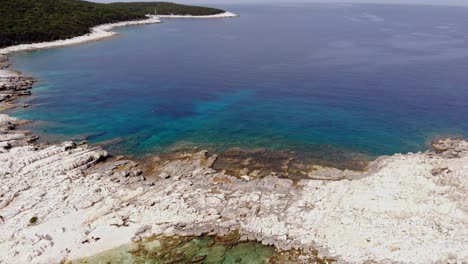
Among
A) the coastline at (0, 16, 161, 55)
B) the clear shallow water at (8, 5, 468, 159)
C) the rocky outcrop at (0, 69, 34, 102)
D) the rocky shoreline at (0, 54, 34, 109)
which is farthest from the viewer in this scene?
the coastline at (0, 16, 161, 55)

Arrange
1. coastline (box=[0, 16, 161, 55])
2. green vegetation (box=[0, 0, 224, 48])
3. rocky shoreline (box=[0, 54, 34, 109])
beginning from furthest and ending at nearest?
green vegetation (box=[0, 0, 224, 48]) < coastline (box=[0, 16, 161, 55]) < rocky shoreline (box=[0, 54, 34, 109])

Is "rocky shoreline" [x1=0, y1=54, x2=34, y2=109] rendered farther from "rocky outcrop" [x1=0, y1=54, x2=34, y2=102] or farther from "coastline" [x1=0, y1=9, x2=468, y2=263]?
"coastline" [x1=0, y1=9, x2=468, y2=263]

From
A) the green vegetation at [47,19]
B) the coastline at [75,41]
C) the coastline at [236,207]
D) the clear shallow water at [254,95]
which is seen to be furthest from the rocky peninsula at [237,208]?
→ the green vegetation at [47,19]

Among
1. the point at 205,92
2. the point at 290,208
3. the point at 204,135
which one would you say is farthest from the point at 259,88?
the point at 290,208

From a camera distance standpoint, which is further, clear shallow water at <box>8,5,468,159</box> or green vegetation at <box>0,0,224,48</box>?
green vegetation at <box>0,0,224,48</box>

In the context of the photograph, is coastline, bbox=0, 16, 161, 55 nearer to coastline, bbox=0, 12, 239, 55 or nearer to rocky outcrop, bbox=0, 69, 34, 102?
coastline, bbox=0, 12, 239, 55

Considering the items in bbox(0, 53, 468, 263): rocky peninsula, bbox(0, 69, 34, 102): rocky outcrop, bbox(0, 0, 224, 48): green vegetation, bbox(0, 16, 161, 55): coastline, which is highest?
bbox(0, 0, 224, 48): green vegetation

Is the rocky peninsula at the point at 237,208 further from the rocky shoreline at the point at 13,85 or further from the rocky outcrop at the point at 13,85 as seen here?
the rocky outcrop at the point at 13,85

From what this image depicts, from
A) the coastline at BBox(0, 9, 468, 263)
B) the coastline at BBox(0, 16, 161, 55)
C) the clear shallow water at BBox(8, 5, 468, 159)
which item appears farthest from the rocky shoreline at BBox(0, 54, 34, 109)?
the coastline at BBox(0, 16, 161, 55)

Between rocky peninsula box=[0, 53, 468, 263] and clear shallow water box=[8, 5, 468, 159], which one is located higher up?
clear shallow water box=[8, 5, 468, 159]
